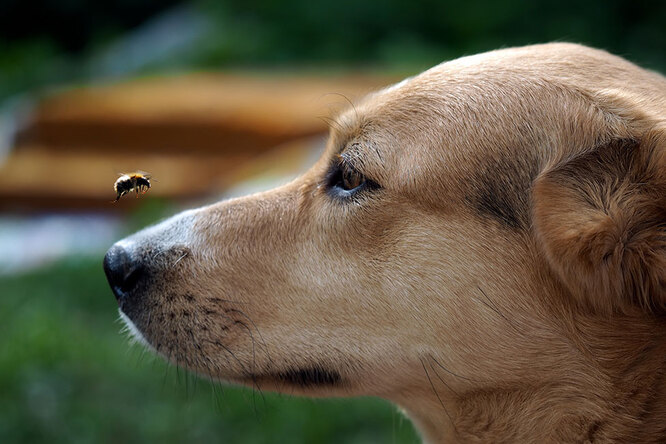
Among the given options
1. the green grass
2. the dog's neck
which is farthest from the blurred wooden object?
the dog's neck

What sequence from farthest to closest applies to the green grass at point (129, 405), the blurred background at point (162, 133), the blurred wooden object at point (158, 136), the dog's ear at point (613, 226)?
the blurred wooden object at point (158, 136), the blurred background at point (162, 133), the green grass at point (129, 405), the dog's ear at point (613, 226)

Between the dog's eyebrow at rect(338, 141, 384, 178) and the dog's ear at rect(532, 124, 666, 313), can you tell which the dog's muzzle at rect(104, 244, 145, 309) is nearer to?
the dog's eyebrow at rect(338, 141, 384, 178)

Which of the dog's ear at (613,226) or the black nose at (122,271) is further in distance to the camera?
the black nose at (122,271)

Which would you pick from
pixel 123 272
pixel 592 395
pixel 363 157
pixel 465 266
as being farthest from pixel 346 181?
pixel 592 395

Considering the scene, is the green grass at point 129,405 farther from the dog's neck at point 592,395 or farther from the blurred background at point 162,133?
the dog's neck at point 592,395

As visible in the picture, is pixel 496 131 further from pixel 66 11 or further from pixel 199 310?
pixel 66 11

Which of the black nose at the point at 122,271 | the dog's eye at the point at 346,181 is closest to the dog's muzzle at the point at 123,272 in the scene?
the black nose at the point at 122,271

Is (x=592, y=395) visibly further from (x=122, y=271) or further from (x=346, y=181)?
(x=122, y=271)
